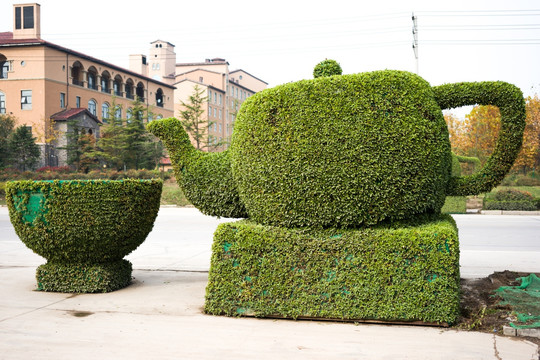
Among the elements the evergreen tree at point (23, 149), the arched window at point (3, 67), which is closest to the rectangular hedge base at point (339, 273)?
the evergreen tree at point (23, 149)

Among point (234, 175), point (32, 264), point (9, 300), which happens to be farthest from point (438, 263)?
point (32, 264)

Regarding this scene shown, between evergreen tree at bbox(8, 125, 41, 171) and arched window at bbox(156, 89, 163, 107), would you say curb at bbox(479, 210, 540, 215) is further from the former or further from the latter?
arched window at bbox(156, 89, 163, 107)

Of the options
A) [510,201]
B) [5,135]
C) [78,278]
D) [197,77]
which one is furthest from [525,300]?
[197,77]

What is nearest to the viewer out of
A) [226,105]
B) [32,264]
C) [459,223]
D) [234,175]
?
[234,175]

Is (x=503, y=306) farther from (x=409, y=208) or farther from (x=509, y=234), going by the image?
(x=509, y=234)

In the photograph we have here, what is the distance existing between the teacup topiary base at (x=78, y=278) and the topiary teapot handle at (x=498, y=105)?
456cm

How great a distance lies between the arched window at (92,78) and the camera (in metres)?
44.5

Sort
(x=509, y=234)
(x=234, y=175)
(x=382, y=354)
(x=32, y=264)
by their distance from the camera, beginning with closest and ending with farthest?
1. (x=382, y=354)
2. (x=234, y=175)
3. (x=32, y=264)
4. (x=509, y=234)

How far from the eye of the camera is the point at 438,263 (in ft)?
14.5

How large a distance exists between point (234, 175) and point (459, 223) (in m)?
12.1

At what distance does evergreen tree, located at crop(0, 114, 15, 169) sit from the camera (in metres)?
33.5

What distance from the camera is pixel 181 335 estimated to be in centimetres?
425

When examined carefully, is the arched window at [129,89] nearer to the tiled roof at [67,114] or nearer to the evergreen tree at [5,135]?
the tiled roof at [67,114]

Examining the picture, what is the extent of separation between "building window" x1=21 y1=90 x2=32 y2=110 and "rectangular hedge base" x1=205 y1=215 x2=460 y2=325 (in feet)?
128
